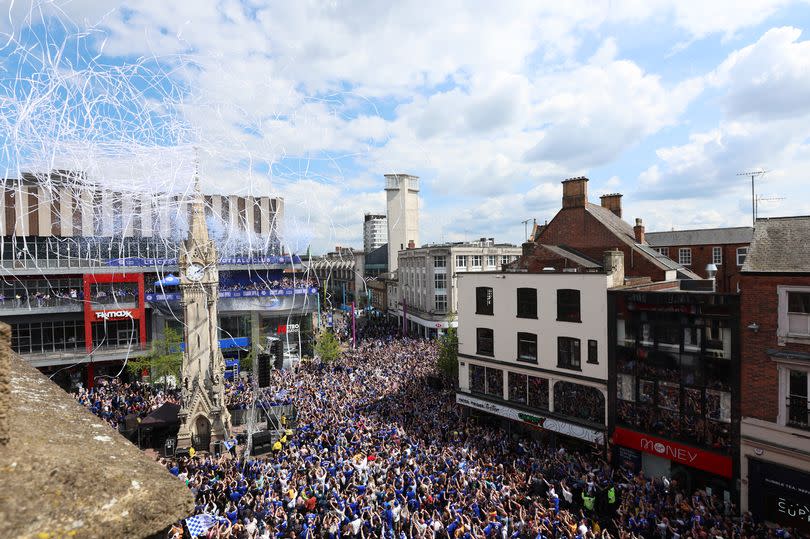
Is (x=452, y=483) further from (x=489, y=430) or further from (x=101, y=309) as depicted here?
(x=101, y=309)

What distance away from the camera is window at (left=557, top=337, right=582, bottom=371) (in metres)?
26.5

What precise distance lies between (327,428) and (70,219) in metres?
44.9

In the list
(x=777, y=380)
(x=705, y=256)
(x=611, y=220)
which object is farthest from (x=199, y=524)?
(x=705, y=256)

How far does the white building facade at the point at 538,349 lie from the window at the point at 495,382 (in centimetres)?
7

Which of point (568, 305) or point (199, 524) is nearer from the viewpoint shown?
point (199, 524)

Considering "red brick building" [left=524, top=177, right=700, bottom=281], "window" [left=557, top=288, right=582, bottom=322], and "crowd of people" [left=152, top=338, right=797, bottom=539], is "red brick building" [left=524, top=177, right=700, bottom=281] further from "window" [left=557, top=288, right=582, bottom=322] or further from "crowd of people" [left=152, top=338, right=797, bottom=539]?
"crowd of people" [left=152, top=338, right=797, bottom=539]

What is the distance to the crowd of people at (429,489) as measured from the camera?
15766mm

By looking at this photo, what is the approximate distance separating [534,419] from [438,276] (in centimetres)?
4142

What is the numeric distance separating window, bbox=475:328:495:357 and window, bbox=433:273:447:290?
3611cm

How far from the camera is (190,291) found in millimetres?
28359

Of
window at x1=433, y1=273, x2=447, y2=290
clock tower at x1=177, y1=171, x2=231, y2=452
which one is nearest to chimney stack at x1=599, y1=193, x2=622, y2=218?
window at x1=433, y1=273, x2=447, y2=290

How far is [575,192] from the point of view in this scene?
37.5 meters

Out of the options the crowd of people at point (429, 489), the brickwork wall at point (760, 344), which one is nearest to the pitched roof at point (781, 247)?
the brickwork wall at point (760, 344)

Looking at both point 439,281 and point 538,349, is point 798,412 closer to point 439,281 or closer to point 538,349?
point 538,349
